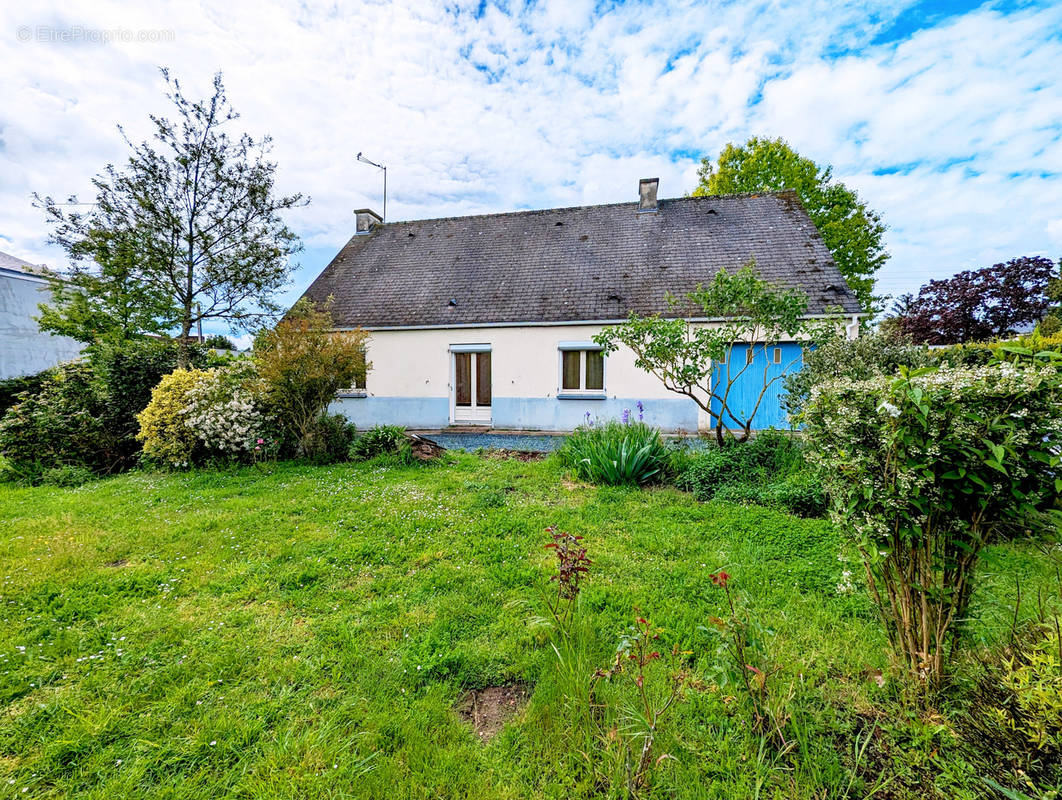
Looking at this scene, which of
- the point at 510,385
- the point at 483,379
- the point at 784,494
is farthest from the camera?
the point at 483,379

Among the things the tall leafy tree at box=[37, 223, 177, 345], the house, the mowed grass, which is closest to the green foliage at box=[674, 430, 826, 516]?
the mowed grass

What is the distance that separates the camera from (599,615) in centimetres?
290

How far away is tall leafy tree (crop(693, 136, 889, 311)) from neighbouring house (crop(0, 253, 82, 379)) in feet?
102

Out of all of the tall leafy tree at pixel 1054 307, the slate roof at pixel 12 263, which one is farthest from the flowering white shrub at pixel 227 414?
the tall leafy tree at pixel 1054 307

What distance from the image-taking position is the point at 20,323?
1731cm

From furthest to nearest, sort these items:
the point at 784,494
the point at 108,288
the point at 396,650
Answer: the point at 108,288 < the point at 784,494 < the point at 396,650

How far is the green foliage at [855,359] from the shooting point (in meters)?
5.48

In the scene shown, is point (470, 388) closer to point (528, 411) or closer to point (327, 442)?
point (528, 411)

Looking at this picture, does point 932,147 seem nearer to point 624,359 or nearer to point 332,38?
point 624,359

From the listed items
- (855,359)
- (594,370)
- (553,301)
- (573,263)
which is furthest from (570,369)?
(855,359)

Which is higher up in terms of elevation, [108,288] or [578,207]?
[578,207]

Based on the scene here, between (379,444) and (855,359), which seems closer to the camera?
(855,359)

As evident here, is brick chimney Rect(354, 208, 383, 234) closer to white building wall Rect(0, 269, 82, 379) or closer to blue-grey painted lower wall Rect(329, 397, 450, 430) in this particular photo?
blue-grey painted lower wall Rect(329, 397, 450, 430)

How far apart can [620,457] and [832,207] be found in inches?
780
